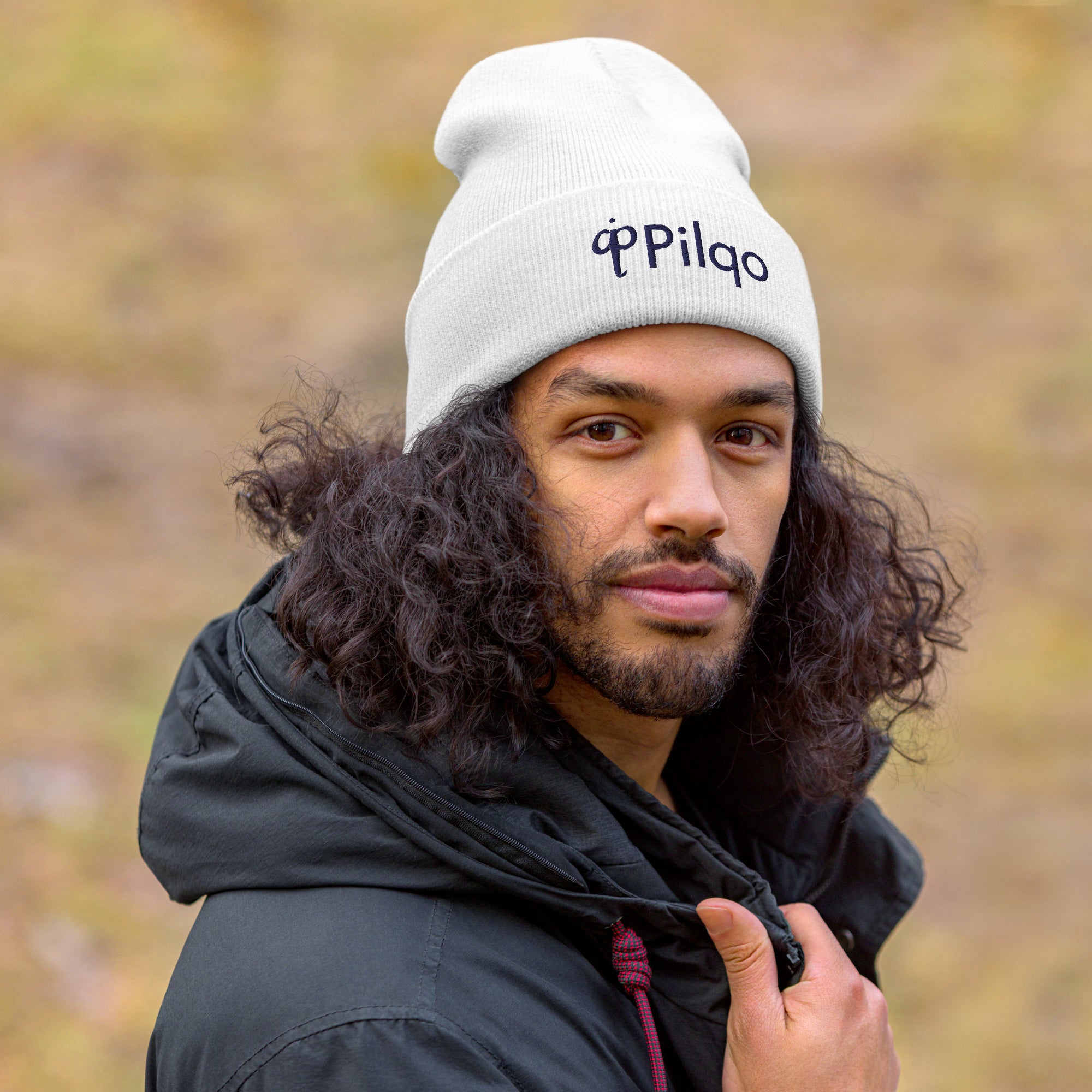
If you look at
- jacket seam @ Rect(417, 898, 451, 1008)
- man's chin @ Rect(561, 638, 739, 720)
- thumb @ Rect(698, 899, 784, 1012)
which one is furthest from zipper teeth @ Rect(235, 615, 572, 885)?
A: man's chin @ Rect(561, 638, 739, 720)

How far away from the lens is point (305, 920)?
1439 millimetres

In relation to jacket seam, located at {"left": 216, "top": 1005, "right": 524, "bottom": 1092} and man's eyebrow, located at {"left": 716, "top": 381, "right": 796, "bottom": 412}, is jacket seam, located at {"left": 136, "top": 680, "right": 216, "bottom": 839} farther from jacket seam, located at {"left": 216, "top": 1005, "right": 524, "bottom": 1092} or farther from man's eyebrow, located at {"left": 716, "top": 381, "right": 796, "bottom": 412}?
man's eyebrow, located at {"left": 716, "top": 381, "right": 796, "bottom": 412}

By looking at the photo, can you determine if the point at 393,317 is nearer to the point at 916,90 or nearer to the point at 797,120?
the point at 797,120

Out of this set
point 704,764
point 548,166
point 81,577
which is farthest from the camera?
point 81,577

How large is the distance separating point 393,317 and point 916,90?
14.9 feet

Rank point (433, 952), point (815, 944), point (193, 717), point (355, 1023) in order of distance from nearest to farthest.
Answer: point (355, 1023), point (433, 952), point (193, 717), point (815, 944)

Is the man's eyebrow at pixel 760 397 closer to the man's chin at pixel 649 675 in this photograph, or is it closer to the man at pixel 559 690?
the man at pixel 559 690

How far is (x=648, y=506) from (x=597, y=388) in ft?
0.69

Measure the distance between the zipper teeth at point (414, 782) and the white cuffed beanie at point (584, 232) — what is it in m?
0.61

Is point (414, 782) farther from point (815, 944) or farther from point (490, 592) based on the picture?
point (815, 944)

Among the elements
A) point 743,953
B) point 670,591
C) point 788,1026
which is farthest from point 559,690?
point 788,1026

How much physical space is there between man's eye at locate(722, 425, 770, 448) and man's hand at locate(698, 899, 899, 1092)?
766mm

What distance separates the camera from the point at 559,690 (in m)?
1.88

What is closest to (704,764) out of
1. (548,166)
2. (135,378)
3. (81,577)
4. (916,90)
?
(548,166)
